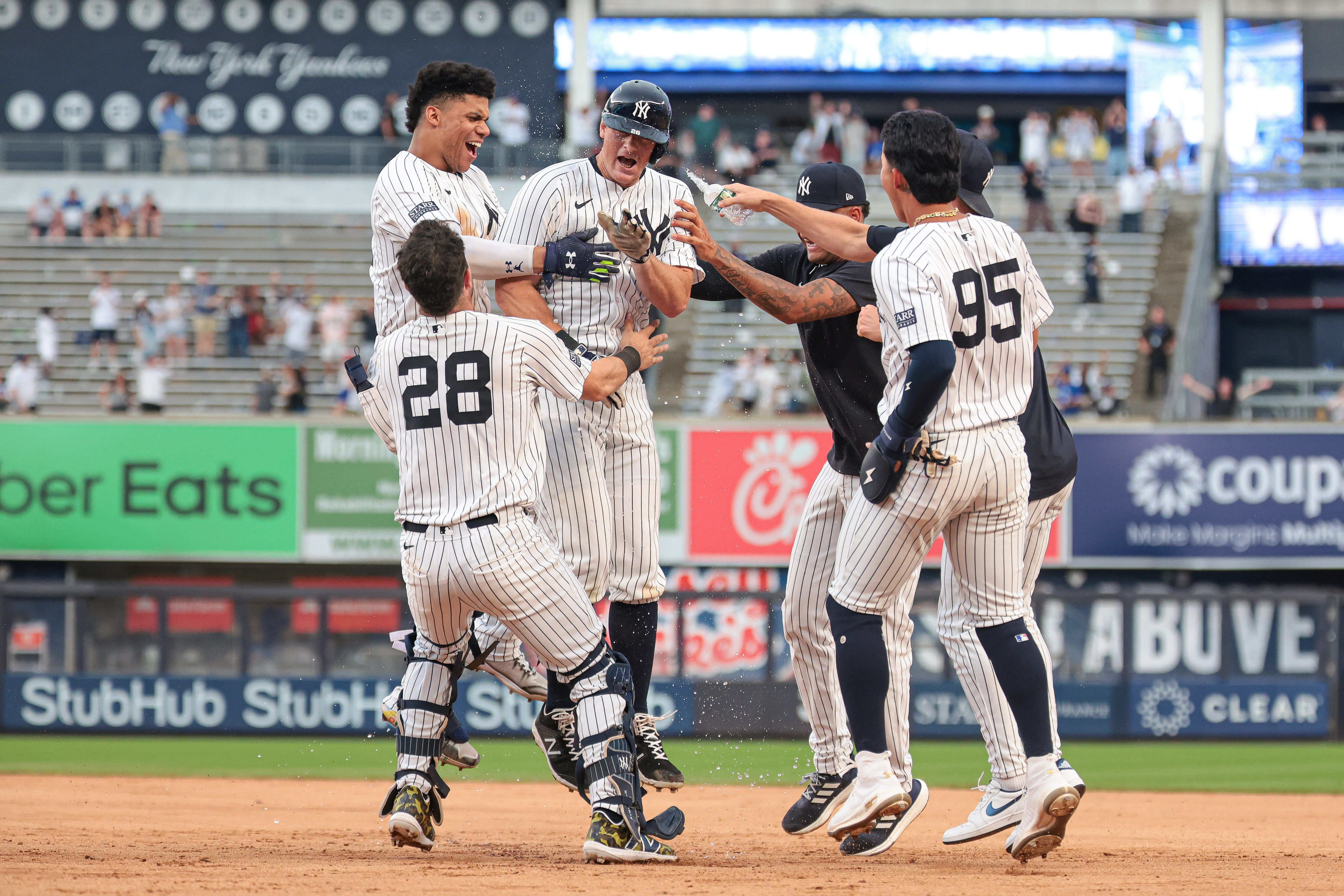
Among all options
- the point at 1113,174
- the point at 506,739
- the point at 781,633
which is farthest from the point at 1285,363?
the point at 506,739

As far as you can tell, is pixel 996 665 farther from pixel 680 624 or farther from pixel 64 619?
pixel 64 619

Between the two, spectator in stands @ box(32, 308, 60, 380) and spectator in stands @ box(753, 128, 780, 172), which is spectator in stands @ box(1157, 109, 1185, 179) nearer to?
spectator in stands @ box(753, 128, 780, 172)

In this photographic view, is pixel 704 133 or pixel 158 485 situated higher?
pixel 704 133

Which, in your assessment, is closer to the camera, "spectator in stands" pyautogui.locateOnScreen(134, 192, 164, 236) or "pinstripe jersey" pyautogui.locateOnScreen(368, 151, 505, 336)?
"pinstripe jersey" pyautogui.locateOnScreen(368, 151, 505, 336)

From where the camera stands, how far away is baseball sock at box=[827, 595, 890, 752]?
552cm

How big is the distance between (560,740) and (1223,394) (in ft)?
43.4

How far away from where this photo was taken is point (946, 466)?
5215mm

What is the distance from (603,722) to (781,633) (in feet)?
31.2

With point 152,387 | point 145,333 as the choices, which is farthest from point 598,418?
point 145,333

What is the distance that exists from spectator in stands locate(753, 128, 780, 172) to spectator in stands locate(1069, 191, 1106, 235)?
3855 millimetres

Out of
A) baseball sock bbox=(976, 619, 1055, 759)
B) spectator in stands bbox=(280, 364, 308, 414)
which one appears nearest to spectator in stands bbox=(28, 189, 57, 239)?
spectator in stands bbox=(280, 364, 308, 414)

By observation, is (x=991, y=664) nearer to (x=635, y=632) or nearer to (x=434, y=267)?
(x=635, y=632)

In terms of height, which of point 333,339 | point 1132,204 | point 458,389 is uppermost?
point 1132,204

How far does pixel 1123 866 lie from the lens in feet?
18.4
